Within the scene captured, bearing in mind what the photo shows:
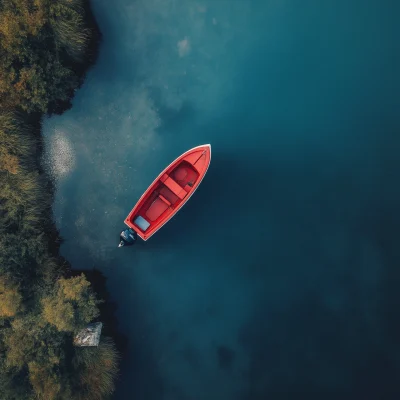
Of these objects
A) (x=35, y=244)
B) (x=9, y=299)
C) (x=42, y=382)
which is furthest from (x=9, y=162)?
(x=42, y=382)

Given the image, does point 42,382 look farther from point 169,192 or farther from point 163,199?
point 169,192

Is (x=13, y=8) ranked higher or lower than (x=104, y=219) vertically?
higher

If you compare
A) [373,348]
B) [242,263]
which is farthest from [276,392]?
[242,263]

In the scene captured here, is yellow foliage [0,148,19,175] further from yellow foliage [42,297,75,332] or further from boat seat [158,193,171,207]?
boat seat [158,193,171,207]

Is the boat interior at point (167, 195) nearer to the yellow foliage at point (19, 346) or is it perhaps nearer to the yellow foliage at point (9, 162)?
the yellow foliage at point (9, 162)

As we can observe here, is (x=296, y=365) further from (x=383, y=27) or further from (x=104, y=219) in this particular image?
(x=383, y=27)
